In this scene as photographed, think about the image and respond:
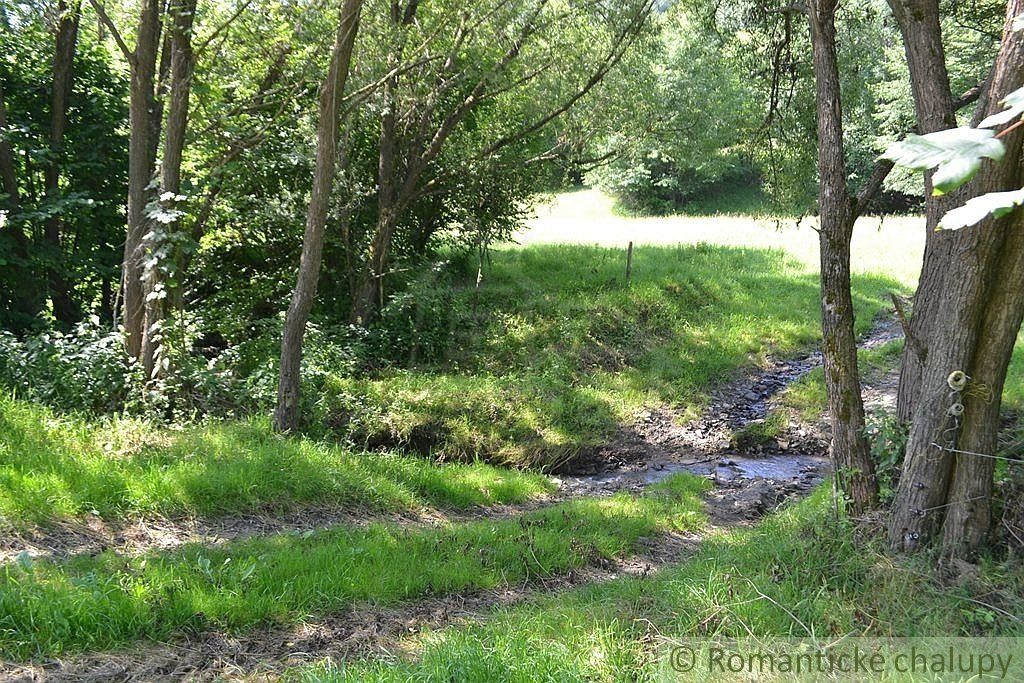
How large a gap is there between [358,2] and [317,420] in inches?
211

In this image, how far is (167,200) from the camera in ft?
31.3

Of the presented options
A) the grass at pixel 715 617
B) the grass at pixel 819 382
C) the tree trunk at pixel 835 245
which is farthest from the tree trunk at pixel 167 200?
the grass at pixel 819 382

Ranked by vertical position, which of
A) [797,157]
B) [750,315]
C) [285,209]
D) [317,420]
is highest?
[797,157]

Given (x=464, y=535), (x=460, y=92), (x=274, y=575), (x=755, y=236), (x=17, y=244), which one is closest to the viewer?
(x=274, y=575)

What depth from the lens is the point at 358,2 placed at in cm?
840

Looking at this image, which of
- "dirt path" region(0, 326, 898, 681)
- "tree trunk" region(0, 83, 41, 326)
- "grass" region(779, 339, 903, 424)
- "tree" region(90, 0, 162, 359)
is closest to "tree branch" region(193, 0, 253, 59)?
"tree" region(90, 0, 162, 359)

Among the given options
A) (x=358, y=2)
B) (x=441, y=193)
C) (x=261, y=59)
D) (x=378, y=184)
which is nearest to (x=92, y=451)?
(x=358, y=2)

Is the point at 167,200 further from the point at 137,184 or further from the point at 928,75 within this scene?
the point at 928,75

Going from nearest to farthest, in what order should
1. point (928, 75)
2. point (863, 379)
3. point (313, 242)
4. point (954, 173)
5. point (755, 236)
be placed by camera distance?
1. point (954, 173)
2. point (928, 75)
3. point (313, 242)
4. point (863, 379)
5. point (755, 236)

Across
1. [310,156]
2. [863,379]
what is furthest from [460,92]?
[863,379]

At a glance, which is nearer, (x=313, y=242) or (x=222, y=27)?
(x=313, y=242)

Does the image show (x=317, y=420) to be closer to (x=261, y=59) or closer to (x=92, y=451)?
(x=92, y=451)

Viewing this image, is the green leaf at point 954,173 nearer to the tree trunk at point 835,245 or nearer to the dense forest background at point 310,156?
the tree trunk at point 835,245

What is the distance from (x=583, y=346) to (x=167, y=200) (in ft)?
28.8
